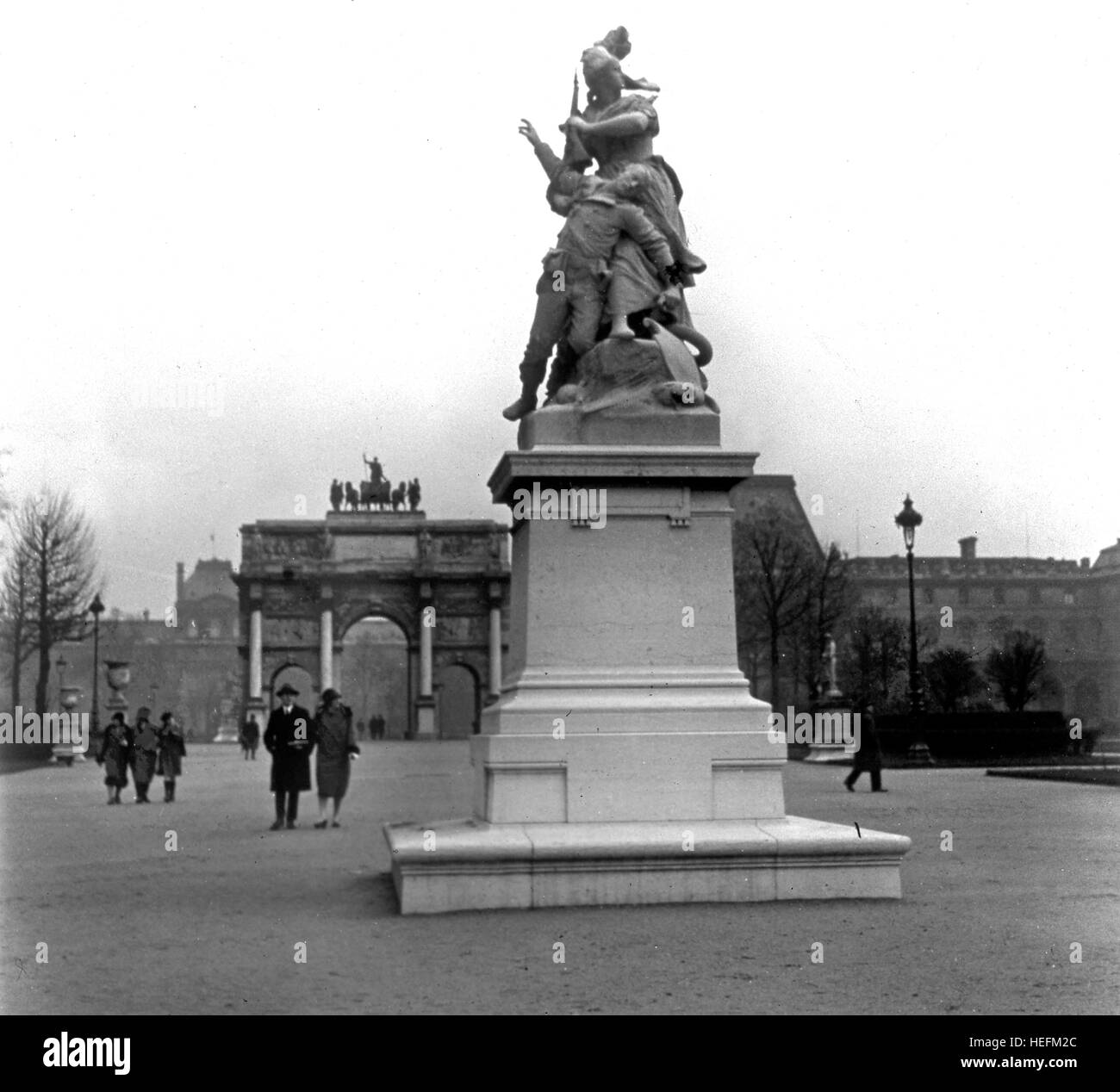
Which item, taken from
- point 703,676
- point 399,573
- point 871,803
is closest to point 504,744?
point 703,676

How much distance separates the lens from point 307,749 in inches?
632

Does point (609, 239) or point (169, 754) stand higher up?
point (609, 239)

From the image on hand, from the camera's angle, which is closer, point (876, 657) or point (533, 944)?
→ point (533, 944)

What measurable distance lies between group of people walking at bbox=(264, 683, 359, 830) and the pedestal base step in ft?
25.5

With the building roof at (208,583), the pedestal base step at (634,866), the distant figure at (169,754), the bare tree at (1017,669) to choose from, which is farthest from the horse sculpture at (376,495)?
the pedestal base step at (634,866)

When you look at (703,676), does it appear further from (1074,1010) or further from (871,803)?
(871,803)

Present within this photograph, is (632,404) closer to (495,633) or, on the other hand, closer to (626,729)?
(626,729)

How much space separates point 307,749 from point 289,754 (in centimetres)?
21

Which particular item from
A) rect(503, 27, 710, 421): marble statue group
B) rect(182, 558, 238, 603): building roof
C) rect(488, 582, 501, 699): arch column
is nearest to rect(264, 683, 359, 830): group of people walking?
rect(503, 27, 710, 421): marble statue group

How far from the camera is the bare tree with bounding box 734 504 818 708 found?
4703 centimetres

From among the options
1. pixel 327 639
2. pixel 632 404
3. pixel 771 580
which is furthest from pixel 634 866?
pixel 327 639

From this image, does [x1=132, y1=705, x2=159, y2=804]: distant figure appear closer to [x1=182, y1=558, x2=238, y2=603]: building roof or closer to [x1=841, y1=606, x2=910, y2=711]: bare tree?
[x1=841, y1=606, x2=910, y2=711]: bare tree
